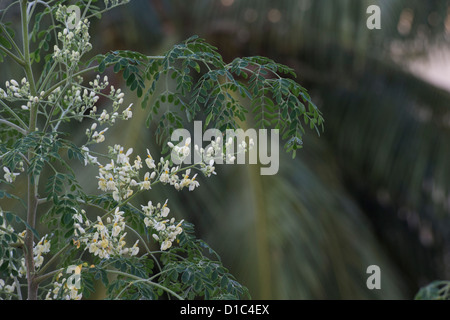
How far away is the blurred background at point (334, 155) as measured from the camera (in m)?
2.88

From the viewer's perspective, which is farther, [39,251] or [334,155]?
[334,155]

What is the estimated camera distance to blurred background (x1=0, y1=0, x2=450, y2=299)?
2883 mm

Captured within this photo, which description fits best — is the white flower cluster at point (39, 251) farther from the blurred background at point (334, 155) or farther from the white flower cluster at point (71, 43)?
the blurred background at point (334, 155)

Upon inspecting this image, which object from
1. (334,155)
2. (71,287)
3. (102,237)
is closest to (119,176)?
(102,237)

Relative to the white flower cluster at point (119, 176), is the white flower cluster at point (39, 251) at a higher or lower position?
lower

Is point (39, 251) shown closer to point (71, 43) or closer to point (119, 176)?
point (119, 176)

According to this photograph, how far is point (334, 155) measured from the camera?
3635 mm

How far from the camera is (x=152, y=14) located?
3.49m

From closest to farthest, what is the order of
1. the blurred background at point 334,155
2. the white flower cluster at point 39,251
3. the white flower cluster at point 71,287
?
the white flower cluster at point 71,287 < the white flower cluster at point 39,251 < the blurred background at point 334,155

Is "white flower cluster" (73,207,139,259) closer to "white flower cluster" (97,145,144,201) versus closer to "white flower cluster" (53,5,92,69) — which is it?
"white flower cluster" (97,145,144,201)

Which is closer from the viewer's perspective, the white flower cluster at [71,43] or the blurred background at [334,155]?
the white flower cluster at [71,43]

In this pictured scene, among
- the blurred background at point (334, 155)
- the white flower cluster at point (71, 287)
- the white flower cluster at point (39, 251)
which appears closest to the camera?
the white flower cluster at point (71, 287)

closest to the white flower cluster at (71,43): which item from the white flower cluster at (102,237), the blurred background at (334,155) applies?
the white flower cluster at (102,237)

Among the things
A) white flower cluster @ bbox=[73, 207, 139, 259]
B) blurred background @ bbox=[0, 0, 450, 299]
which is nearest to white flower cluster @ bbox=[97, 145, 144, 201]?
white flower cluster @ bbox=[73, 207, 139, 259]
